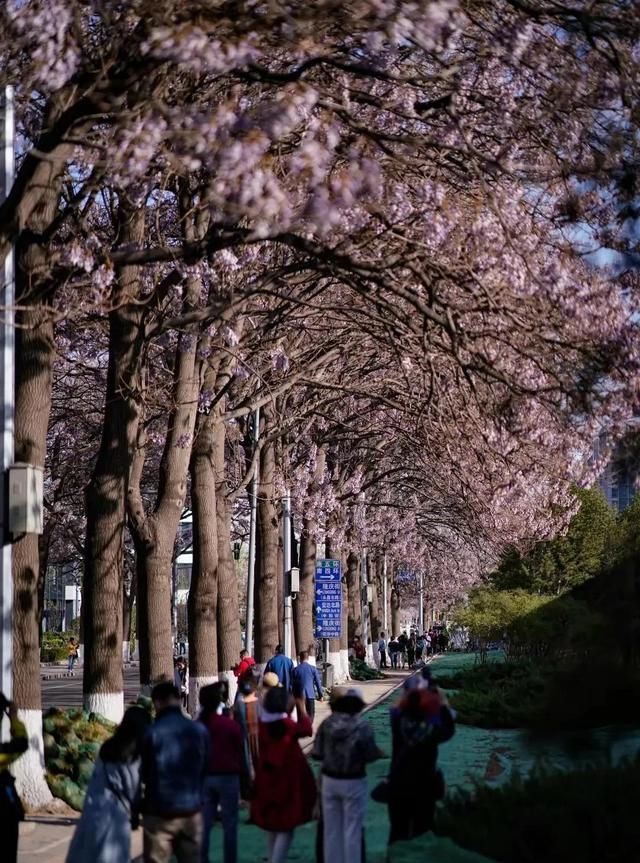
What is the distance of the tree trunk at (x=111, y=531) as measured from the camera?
20188 millimetres

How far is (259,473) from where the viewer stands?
36031mm

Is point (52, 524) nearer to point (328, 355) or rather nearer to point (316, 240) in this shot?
point (328, 355)

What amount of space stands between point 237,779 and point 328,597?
30.7 meters

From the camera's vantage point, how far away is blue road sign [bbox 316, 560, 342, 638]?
143 ft

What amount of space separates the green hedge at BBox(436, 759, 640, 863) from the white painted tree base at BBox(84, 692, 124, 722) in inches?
248

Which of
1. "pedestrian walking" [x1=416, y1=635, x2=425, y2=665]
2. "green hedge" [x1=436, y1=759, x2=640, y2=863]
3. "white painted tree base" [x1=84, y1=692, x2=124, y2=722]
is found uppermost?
"pedestrian walking" [x1=416, y1=635, x2=425, y2=665]

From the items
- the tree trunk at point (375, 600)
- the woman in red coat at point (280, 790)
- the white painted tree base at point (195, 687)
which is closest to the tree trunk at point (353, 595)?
the tree trunk at point (375, 600)

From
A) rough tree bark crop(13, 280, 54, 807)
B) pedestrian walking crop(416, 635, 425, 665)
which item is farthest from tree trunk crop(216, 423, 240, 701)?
pedestrian walking crop(416, 635, 425, 665)

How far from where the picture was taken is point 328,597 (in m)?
43.8

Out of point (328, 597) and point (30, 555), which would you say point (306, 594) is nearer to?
point (328, 597)

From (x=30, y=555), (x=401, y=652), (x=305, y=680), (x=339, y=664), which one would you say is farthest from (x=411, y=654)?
(x=30, y=555)

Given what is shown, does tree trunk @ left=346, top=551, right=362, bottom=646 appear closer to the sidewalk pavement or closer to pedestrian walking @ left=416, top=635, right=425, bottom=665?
pedestrian walking @ left=416, top=635, right=425, bottom=665

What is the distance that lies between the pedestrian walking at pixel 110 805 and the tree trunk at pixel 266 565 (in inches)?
886

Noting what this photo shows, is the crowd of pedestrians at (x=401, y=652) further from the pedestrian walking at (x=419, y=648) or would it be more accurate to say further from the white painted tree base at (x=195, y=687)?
the white painted tree base at (x=195, y=687)
